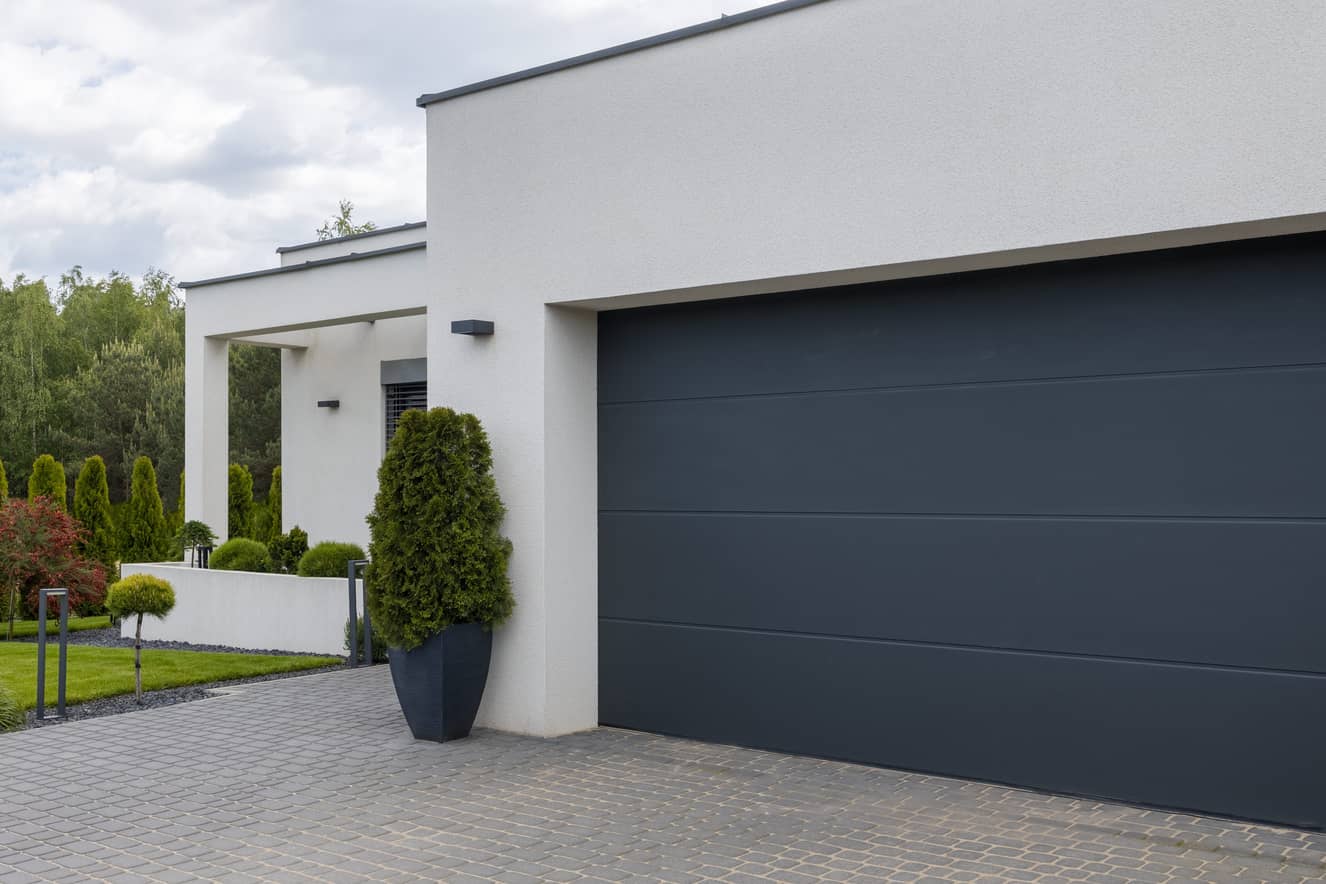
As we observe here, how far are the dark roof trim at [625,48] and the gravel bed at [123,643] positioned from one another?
624 centimetres

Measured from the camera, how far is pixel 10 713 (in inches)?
339

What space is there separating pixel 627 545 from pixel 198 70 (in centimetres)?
2396

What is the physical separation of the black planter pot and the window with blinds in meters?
6.82

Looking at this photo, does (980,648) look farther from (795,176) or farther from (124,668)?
(124,668)

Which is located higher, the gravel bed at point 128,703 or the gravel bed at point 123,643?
the gravel bed at point 128,703

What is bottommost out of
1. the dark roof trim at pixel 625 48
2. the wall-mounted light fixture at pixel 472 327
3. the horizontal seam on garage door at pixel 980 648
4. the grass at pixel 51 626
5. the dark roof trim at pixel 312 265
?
the grass at pixel 51 626

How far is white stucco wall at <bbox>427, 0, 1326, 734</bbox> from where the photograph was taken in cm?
558

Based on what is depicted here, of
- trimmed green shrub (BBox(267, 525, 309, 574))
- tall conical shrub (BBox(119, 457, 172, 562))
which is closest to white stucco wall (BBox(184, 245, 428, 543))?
trimmed green shrub (BBox(267, 525, 309, 574))

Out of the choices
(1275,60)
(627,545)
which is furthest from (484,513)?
(1275,60)

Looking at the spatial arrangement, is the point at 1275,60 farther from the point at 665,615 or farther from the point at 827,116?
the point at 665,615

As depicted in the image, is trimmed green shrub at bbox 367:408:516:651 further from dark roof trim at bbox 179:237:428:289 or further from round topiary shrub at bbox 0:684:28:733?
dark roof trim at bbox 179:237:428:289

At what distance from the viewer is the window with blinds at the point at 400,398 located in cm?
1438

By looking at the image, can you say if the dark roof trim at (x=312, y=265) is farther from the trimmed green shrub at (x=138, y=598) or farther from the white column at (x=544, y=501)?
the white column at (x=544, y=501)

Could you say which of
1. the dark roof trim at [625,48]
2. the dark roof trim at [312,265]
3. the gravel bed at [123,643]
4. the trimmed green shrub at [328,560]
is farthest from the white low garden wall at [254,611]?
the dark roof trim at [625,48]
